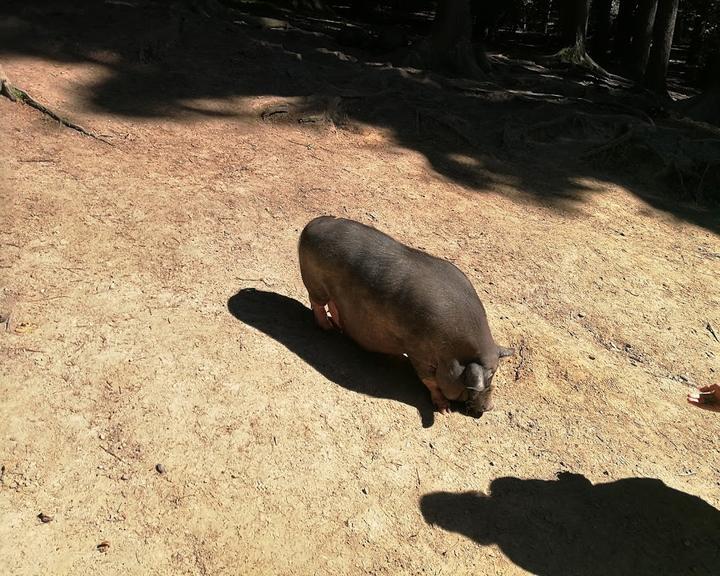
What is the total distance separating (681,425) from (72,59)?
832cm

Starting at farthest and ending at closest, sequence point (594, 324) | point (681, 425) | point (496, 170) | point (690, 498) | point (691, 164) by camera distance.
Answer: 1. point (691, 164)
2. point (496, 170)
3. point (594, 324)
4. point (681, 425)
5. point (690, 498)

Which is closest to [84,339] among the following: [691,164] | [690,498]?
[690,498]

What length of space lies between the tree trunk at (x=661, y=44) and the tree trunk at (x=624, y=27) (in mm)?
5380

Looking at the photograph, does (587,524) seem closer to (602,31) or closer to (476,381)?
(476,381)

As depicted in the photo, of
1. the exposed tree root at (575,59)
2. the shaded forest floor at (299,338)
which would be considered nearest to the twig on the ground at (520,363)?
the shaded forest floor at (299,338)

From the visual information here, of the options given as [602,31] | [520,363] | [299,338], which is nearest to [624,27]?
[602,31]

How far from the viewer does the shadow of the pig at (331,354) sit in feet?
16.0

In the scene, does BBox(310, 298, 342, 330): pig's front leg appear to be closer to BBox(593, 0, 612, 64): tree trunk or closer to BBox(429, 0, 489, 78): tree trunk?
BBox(429, 0, 489, 78): tree trunk

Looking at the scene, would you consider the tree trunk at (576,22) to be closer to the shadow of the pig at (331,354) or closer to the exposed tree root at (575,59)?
the exposed tree root at (575,59)

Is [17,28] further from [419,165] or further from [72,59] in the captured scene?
[419,165]

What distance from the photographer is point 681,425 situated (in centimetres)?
531

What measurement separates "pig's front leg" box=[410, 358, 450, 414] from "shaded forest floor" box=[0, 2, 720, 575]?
15 cm

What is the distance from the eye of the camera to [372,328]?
4953 mm

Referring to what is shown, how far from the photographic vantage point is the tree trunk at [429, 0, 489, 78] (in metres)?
12.9
